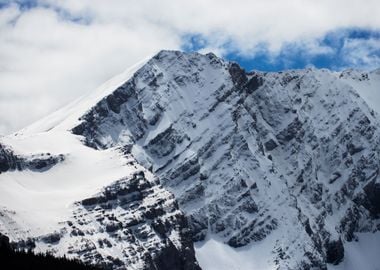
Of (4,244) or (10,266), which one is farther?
(4,244)

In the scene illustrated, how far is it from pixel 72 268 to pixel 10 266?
75.6 ft

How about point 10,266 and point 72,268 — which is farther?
point 72,268

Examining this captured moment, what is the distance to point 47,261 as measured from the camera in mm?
196375

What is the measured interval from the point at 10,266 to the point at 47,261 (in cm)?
2022

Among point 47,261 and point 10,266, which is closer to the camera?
point 10,266

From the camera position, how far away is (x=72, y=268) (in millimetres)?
198000

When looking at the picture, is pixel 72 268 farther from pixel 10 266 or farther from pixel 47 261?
pixel 10 266

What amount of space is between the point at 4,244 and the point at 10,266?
12352 millimetres

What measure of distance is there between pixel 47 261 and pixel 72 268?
15.9 feet

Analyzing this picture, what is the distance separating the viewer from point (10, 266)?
176500 mm

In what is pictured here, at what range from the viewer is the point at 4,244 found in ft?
618

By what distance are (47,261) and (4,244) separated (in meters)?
11.0

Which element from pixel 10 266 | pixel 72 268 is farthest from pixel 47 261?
pixel 10 266
